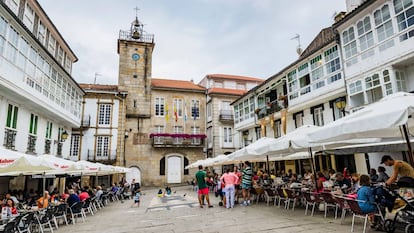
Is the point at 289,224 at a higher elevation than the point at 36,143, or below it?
below

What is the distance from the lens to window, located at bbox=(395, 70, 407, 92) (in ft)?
37.3

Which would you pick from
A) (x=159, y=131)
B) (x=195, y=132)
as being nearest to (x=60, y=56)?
(x=159, y=131)

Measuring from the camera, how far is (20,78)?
12742mm

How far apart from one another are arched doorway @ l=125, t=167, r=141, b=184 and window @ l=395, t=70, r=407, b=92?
82.3 feet

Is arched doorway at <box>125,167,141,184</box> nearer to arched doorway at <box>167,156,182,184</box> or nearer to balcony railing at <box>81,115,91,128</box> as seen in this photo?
arched doorway at <box>167,156,182,184</box>

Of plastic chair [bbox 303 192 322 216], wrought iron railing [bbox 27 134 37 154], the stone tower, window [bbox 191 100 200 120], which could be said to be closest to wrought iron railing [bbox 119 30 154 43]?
the stone tower


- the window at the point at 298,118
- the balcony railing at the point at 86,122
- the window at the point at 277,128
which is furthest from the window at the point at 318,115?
the balcony railing at the point at 86,122

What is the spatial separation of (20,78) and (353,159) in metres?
18.7

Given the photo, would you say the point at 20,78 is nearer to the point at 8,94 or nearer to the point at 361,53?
the point at 8,94

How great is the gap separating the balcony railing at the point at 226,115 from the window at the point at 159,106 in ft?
23.8

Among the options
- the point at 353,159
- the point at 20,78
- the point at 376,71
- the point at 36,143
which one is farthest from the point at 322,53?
the point at 36,143

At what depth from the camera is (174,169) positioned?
29.9 meters

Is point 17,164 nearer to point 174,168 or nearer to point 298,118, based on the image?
point 298,118

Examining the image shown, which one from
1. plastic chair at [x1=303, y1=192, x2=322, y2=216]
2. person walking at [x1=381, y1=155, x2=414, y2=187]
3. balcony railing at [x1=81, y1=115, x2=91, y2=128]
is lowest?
plastic chair at [x1=303, y1=192, x2=322, y2=216]
